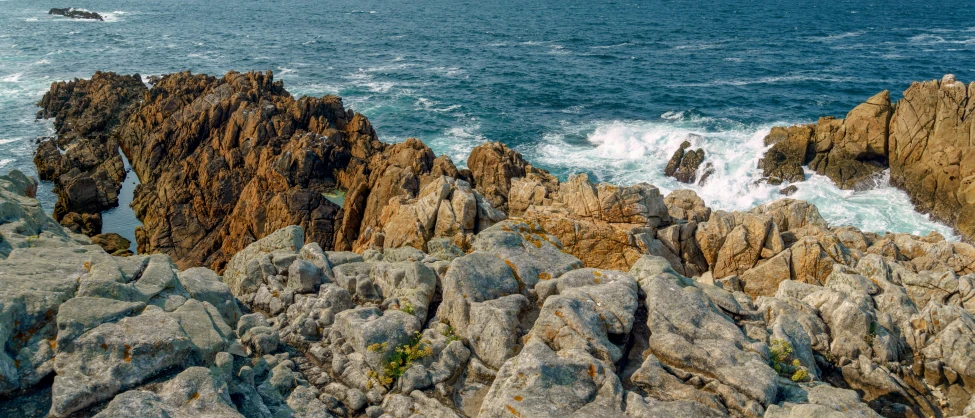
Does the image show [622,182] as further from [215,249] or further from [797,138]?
[215,249]

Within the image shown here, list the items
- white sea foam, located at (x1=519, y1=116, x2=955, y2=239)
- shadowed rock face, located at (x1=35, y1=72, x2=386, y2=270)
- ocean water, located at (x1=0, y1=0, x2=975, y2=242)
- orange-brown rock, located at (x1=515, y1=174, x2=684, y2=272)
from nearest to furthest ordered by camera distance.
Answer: orange-brown rock, located at (x1=515, y1=174, x2=684, y2=272)
shadowed rock face, located at (x1=35, y1=72, x2=386, y2=270)
white sea foam, located at (x1=519, y1=116, x2=955, y2=239)
ocean water, located at (x1=0, y1=0, x2=975, y2=242)

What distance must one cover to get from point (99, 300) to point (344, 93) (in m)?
75.2

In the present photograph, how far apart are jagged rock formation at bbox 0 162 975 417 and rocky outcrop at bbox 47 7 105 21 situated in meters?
174

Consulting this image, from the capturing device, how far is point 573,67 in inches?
3974

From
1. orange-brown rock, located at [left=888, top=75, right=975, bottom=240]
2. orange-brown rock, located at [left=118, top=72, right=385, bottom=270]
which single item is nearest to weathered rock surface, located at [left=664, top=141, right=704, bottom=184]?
orange-brown rock, located at [left=888, top=75, right=975, bottom=240]

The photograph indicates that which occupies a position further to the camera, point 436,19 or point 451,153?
point 436,19

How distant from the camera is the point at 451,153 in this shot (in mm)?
62656

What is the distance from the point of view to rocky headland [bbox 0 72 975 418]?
12258mm

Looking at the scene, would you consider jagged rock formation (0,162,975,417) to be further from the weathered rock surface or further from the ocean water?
the ocean water

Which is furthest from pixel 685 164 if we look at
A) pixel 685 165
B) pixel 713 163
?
pixel 713 163

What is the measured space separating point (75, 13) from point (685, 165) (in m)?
174

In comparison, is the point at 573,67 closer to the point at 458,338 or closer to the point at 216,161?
the point at 216,161

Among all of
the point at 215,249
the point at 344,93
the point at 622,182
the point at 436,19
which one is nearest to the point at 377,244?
the point at 215,249

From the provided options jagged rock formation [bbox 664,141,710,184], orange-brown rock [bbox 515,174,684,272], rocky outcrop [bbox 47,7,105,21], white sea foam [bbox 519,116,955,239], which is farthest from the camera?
rocky outcrop [bbox 47,7,105,21]
